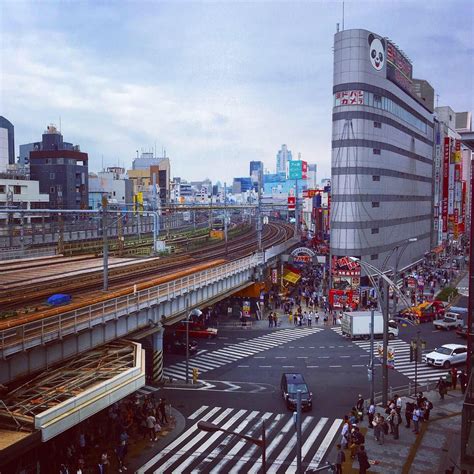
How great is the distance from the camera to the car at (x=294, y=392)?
28.6 m

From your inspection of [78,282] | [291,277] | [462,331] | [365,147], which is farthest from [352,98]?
[78,282]

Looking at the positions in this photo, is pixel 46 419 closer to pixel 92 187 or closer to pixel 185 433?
pixel 185 433

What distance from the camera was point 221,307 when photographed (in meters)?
55.1

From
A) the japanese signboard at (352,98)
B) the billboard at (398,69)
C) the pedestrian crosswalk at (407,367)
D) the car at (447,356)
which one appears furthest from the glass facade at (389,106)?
the car at (447,356)

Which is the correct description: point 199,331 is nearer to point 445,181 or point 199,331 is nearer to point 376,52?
point 376,52

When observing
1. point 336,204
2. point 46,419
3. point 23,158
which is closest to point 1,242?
point 336,204

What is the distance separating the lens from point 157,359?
34281 mm

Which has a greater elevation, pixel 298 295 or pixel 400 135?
pixel 400 135

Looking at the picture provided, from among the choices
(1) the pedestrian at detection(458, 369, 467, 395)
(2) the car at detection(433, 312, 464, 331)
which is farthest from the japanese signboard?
(1) the pedestrian at detection(458, 369, 467, 395)

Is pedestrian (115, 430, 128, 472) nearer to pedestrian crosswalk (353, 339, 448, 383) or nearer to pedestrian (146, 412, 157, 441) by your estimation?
pedestrian (146, 412, 157, 441)

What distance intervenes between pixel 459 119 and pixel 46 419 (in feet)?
654

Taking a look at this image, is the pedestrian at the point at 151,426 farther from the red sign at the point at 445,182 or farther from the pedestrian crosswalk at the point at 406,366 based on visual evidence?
the red sign at the point at 445,182

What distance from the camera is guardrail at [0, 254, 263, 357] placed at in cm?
2114

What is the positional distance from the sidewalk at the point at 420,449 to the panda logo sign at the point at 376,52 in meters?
43.7
